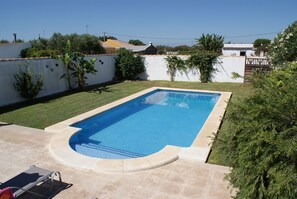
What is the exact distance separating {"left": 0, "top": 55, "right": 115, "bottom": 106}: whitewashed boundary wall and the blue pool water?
216 inches

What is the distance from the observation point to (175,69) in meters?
22.4

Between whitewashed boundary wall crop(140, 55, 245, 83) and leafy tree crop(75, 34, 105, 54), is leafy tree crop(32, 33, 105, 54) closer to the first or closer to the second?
leafy tree crop(75, 34, 105, 54)

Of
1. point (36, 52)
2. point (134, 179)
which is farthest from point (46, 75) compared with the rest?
point (36, 52)

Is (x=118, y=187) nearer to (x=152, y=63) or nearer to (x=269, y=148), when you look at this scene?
(x=269, y=148)

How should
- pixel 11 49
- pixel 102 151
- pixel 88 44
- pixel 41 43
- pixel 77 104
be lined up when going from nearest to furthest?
pixel 102 151 → pixel 77 104 → pixel 11 49 → pixel 88 44 → pixel 41 43

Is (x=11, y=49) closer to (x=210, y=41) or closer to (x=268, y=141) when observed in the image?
(x=210, y=41)

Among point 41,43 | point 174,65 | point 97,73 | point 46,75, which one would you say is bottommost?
point 97,73

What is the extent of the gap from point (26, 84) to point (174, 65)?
12709 mm

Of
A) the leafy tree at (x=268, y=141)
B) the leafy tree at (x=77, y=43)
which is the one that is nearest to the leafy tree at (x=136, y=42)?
the leafy tree at (x=77, y=43)

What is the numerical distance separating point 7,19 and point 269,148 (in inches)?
2093

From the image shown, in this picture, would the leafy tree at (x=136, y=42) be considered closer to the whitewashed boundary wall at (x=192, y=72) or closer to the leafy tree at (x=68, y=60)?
the whitewashed boundary wall at (x=192, y=72)

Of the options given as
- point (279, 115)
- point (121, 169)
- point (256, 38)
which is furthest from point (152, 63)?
point (256, 38)

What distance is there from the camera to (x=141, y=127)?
11602 mm

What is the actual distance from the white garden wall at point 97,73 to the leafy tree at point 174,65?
1.19 feet
